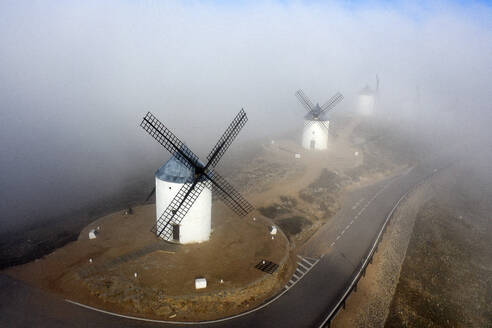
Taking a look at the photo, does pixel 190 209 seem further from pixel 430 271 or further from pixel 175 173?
pixel 430 271

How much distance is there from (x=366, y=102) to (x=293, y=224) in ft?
153

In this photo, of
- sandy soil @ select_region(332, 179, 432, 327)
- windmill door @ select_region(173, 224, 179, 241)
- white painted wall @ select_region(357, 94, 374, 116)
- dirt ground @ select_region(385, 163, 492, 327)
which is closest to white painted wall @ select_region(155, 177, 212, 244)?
windmill door @ select_region(173, 224, 179, 241)

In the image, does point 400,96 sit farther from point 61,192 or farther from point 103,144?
point 61,192

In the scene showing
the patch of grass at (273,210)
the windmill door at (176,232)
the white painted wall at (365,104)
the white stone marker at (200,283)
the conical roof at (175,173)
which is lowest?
the white stone marker at (200,283)

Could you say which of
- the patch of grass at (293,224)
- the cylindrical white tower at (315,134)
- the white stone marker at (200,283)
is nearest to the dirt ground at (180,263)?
the patch of grass at (293,224)

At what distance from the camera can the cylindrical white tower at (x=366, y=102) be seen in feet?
220

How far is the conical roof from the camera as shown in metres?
21.2

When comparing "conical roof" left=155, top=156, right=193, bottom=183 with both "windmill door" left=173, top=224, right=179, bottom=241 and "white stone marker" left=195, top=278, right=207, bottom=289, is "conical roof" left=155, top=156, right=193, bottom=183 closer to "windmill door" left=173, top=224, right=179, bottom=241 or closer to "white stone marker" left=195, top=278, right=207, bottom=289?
"windmill door" left=173, top=224, right=179, bottom=241

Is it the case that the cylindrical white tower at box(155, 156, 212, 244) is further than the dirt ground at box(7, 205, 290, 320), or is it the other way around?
the cylindrical white tower at box(155, 156, 212, 244)

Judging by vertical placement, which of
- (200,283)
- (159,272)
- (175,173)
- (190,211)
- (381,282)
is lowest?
(381,282)

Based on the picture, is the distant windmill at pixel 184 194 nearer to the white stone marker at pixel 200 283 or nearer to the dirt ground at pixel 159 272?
the dirt ground at pixel 159 272

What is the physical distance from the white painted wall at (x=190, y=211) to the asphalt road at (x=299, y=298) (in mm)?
6158

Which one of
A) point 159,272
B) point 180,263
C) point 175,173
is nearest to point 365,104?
point 175,173

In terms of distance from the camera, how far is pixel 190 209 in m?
21.7
